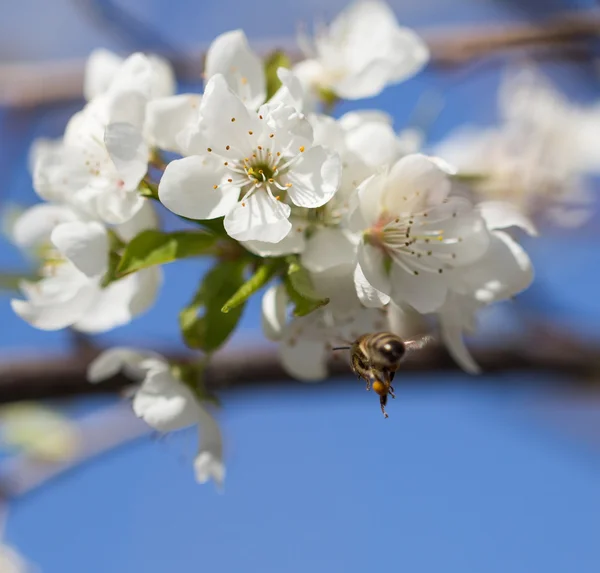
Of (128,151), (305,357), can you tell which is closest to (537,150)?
(305,357)

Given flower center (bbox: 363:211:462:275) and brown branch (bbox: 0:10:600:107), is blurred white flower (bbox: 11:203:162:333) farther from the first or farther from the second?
brown branch (bbox: 0:10:600:107)

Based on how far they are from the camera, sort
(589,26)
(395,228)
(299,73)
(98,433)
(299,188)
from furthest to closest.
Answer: (98,433)
(589,26)
(299,73)
(395,228)
(299,188)

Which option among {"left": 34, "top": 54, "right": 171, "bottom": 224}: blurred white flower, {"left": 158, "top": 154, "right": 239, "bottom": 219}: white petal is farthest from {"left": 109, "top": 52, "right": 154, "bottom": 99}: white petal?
{"left": 158, "top": 154, "right": 239, "bottom": 219}: white petal

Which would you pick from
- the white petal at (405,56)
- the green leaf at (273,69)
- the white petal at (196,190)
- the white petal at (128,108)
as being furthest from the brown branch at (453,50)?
the white petal at (196,190)

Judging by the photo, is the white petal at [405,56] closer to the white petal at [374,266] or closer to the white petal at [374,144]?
the white petal at [374,144]

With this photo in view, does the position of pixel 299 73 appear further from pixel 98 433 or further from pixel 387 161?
pixel 98 433

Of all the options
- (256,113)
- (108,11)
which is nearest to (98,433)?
(108,11)
